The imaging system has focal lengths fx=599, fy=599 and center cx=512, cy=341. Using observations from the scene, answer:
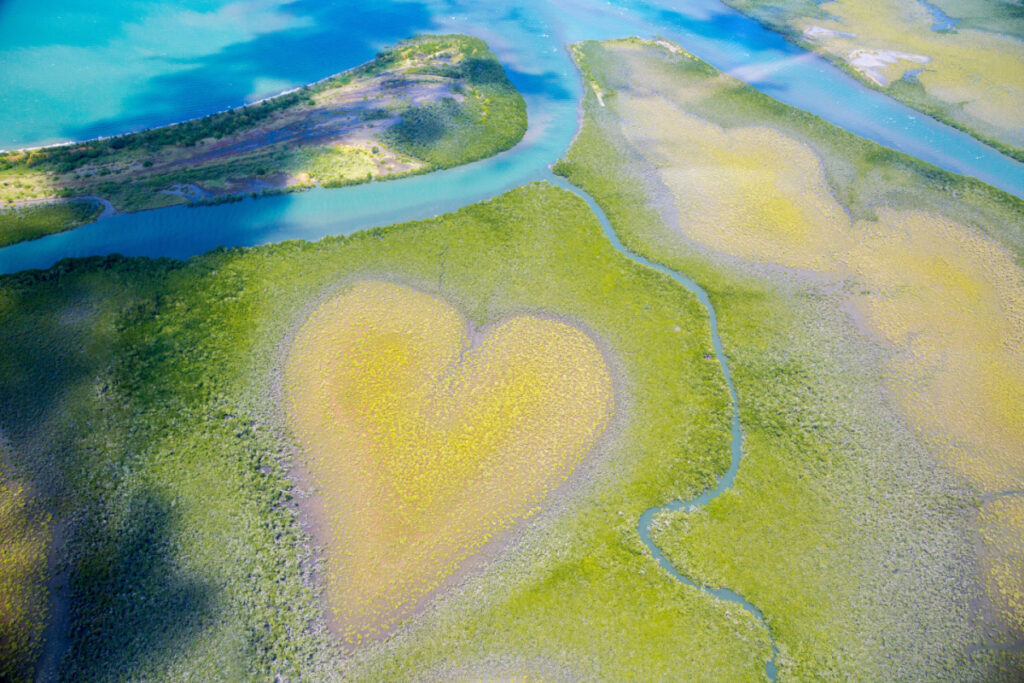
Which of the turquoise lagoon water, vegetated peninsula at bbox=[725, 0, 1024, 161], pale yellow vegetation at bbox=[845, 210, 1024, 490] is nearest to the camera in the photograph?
pale yellow vegetation at bbox=[845, 210, 1024, 490]

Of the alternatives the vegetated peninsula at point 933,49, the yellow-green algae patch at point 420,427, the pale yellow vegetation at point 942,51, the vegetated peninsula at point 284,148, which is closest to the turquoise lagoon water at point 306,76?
the vegetated peninsula at point 284,148

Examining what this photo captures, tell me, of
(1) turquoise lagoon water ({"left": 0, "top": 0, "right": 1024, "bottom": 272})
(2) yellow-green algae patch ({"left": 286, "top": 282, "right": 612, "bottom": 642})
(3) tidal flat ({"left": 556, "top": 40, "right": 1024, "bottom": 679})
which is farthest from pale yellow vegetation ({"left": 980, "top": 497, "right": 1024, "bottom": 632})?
(1) turquoise lagoon water ({"left": 0, "top": 0, "right": 1024, "bottom": 272})

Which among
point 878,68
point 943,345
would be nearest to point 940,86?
point 878,68

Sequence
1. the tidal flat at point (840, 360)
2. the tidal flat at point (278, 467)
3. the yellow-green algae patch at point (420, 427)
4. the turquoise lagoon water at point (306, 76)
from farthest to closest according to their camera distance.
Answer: the turquoise lagoon water at point (306, 76)
the yellow-green algae patch at point (420, 427)
the tidal flat at point (840, 360)
the tidal flat at point (278, 467)

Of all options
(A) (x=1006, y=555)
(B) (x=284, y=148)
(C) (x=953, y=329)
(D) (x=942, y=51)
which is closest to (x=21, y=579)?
(B) (x=284, y=148)

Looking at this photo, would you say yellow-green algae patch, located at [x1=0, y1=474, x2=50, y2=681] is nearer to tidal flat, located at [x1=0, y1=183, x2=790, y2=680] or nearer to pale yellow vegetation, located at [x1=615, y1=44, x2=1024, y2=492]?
tidal flat, located at [x1=0, y1=183, x2=790, y2=680]

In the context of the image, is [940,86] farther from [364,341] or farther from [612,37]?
[364,341]

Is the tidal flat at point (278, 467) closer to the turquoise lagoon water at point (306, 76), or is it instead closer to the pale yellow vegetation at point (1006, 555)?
the turquoise lagoon water at point (306, 76)
